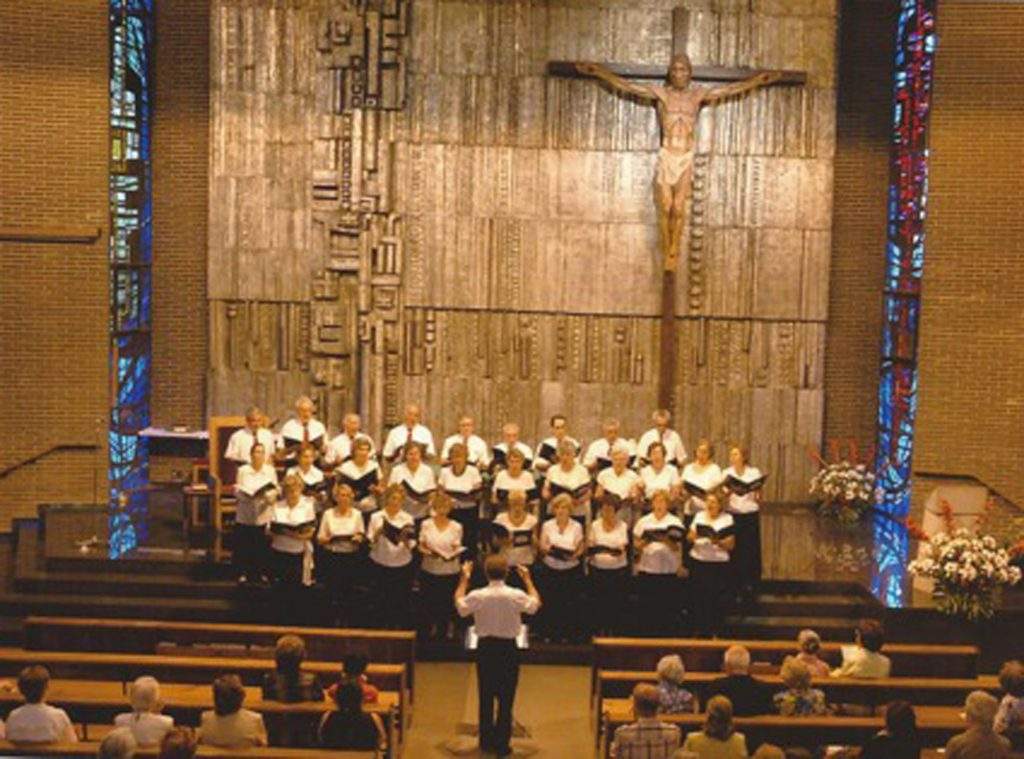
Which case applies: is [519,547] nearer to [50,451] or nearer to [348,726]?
[348,726]

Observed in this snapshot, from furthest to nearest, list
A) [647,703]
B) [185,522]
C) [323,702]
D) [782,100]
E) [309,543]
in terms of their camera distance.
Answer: [782,100] < [185,522] < [309,543] < [323,702] < [647,703]

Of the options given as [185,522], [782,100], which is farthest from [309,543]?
[782,100]

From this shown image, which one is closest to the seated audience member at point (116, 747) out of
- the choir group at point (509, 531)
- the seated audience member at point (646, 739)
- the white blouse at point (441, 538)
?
the seated audience member at point (646, 739)

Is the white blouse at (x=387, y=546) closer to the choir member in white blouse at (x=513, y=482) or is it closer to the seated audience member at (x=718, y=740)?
the choir member in white blouse at (x=513, y=482)

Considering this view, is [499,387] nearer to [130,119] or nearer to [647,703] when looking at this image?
[130,119]

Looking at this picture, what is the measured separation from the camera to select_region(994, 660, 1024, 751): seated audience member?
913 cm

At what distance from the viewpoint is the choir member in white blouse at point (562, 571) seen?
12.6 metres

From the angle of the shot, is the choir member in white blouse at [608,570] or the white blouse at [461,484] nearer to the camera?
the choir member in white blouse at [608,570]

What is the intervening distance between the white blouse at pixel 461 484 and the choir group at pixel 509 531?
0.04ft

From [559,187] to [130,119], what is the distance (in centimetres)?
484

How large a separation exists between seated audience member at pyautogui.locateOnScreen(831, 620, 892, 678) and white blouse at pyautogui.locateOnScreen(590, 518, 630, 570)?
277cm

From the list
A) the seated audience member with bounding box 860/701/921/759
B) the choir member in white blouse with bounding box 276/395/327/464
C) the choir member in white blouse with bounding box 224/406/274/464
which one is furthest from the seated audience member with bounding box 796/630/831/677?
the choir member in white blouse with bounding box 224/406/274/464

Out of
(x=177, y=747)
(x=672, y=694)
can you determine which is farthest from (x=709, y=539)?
(x=177, y=747)

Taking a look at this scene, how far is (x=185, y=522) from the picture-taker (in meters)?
15.4
